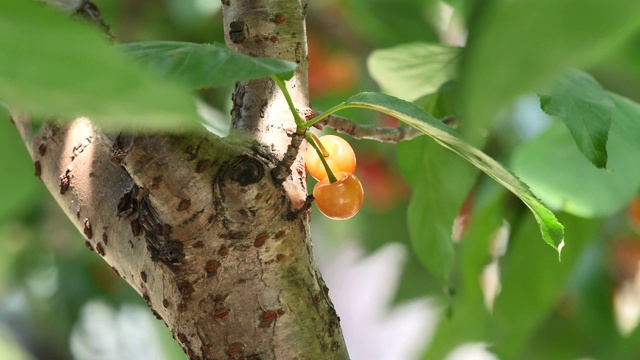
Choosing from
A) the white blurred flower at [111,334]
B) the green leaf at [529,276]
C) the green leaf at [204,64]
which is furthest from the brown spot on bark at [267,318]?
the white blurred flower at [111,334]

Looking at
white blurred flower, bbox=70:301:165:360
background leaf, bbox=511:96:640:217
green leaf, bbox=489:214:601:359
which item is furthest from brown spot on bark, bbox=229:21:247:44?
white blurred flower, bbox=70:301:165:360

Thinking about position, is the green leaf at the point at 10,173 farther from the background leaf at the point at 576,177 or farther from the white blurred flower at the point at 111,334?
the white blurred flower at the point at 111,334

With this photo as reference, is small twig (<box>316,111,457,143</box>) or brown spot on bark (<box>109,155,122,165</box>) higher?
brown spot on bark (<box>109,155,122,165</box>)

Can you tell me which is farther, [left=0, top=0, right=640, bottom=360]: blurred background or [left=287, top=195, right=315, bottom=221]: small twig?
[left=0, top=0, right=640, bottom=360]: blurred background

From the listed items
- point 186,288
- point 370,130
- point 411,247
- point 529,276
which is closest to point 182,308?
point 186,288

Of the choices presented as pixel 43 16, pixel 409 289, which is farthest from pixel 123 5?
pixel 43 16

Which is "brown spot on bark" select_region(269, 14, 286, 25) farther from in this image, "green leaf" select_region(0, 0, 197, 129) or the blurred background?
"green leaf" select_region(0, 0, 197, 129)
